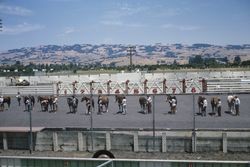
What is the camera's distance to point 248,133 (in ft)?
69.1

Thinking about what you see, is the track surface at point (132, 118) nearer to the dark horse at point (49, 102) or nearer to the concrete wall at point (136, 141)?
the dark horse at point (49, 102)

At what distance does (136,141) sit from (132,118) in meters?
8.83

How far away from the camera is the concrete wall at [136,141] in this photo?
20750 millimetres

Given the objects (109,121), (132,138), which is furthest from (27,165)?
(109,121)

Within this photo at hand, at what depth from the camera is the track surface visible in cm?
2684

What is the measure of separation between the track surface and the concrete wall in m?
4.32

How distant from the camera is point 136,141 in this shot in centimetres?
2148

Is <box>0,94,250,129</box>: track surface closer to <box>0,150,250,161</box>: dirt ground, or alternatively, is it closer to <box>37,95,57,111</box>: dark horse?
<box>37,95,57,111</box>: dark horse

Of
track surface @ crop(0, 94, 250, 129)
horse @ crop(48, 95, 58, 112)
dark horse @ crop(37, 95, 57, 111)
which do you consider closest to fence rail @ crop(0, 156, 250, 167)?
track surface @ crop(0, 94, 250, 129)

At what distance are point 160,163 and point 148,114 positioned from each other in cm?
2098

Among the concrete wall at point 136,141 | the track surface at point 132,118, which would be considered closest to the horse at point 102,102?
the track surface at point 132,118

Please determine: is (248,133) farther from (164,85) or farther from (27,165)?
(164,85)

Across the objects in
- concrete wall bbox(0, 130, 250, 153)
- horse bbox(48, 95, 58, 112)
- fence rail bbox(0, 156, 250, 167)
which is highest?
fence rail bbox(0, 156, 250, 167)

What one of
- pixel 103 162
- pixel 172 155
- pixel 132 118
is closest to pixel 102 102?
pixel 132 118
